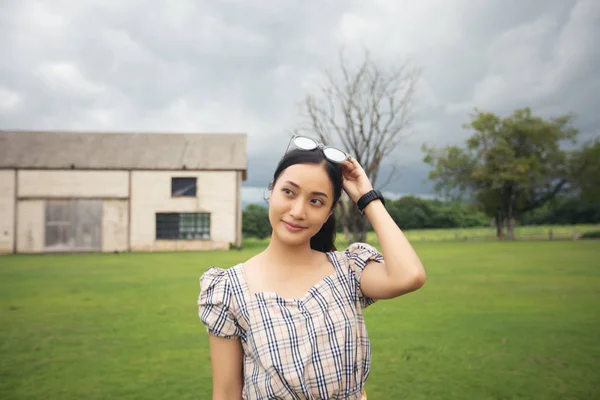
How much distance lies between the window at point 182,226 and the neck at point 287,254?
80.0ft

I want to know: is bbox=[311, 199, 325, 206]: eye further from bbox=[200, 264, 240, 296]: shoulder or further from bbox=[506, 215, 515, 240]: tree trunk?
bbox=[506, 215, 515, 240]: tree trunk

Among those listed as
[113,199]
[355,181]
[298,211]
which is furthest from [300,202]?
[113,199]

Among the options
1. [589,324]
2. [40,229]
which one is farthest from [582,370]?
[40,229]

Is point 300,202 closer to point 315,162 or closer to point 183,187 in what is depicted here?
point 315,162

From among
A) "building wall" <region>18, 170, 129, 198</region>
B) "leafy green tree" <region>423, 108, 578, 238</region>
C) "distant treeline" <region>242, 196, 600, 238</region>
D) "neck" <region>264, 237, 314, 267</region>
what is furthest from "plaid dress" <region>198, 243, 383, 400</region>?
"distant treeline" <region>242, 196, 600, 238</region>

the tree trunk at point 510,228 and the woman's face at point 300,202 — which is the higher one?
the woman's face at point 300,202

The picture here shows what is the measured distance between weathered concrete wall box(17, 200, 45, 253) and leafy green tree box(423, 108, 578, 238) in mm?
27640

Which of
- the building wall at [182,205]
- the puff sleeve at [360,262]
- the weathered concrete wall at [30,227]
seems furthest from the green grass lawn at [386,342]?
the weathered concrete wall at [30,227]

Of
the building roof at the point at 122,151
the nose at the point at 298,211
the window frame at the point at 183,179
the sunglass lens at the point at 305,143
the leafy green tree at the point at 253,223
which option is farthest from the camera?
the leafy green tree at the point at 253,223

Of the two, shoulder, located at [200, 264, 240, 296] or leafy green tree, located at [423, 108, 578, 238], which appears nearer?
shoulder, located at [200, 264, 240, 296]

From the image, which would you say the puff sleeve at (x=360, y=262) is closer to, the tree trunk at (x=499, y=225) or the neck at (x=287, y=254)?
the neck at (x=287, y=254)

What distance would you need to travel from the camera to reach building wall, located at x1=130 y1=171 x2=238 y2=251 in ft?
82.8

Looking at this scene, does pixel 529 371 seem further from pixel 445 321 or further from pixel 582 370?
pixel 445 321

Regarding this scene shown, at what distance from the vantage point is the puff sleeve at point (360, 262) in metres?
1.87
